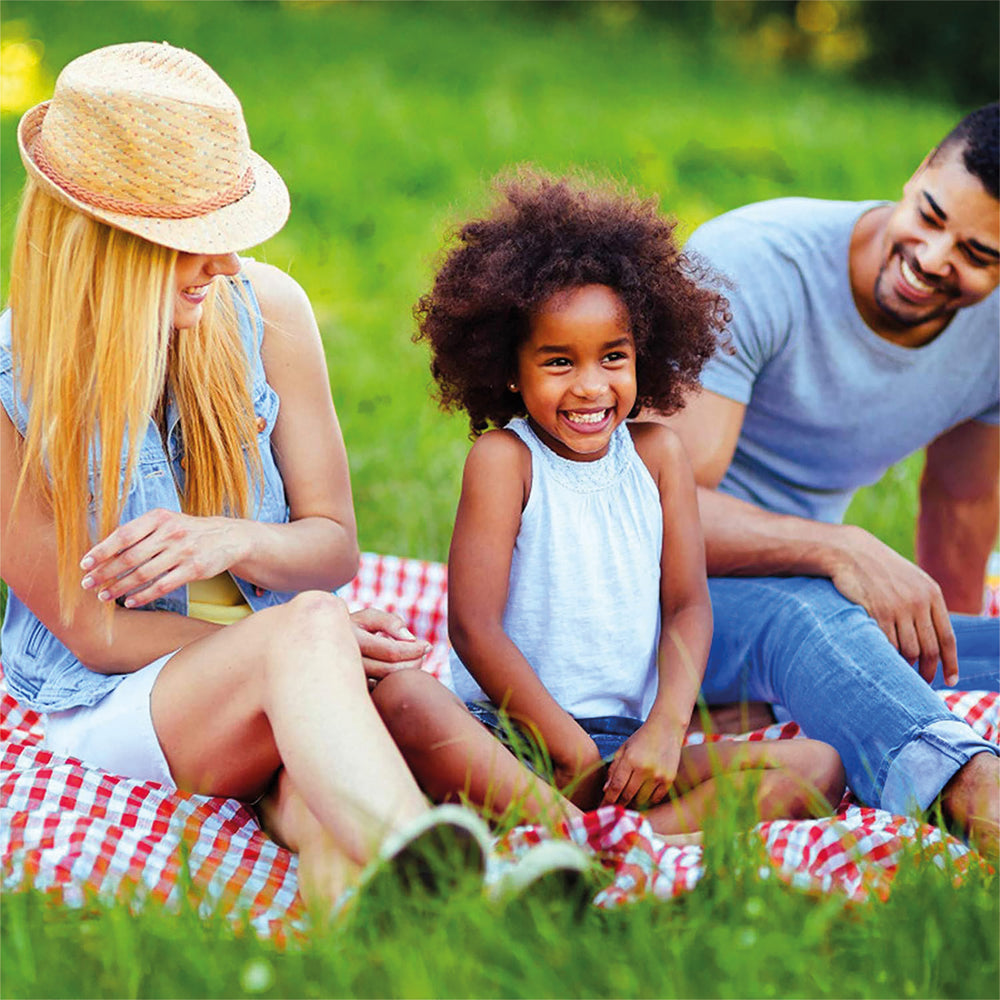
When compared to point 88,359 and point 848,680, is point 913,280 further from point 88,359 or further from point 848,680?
point 88,359

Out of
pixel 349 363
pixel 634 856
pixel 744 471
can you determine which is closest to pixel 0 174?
pixel 349 363

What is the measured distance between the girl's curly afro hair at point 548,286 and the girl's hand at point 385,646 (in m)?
0.49

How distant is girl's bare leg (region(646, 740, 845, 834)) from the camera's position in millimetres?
2494

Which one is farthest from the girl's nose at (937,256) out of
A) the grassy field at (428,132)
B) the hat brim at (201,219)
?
the grassy field at (428,132)

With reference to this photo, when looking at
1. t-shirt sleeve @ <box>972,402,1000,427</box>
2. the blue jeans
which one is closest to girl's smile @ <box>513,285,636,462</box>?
the blue jeans

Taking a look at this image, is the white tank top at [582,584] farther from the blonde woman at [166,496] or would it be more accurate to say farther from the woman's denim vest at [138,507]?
the woman's denim vest at [138,507]

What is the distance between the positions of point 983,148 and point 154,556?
1871 mm

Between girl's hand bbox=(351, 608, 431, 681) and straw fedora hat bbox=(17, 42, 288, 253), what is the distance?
0.68 m

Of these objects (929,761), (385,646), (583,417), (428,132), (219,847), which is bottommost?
(219,847)

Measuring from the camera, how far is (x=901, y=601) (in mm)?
2973

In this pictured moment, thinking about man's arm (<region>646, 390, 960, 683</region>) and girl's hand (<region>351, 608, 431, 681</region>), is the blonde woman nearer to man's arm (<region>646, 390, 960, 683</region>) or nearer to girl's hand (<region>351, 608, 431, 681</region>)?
girl's hand (<region>351, 608, 431, 681</region>)

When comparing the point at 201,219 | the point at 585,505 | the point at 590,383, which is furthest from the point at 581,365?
the point at 201,219

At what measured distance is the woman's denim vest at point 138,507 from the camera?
2.57m

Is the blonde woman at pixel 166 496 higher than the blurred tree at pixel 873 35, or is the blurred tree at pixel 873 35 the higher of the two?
the blurred tree at pixel 873 35
